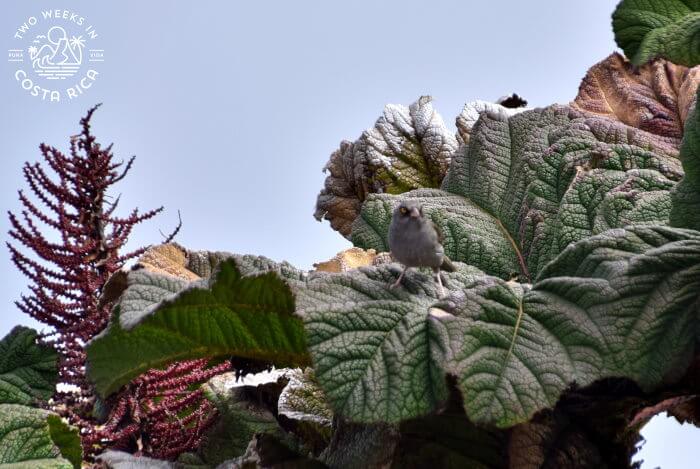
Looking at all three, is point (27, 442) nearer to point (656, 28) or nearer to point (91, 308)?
point (91, 308)

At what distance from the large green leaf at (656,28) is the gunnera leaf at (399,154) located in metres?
1.46

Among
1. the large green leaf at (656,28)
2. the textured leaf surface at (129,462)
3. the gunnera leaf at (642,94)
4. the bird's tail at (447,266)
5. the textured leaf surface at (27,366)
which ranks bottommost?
the textured leaf surface at (129,462)

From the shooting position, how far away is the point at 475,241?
2.66 metres

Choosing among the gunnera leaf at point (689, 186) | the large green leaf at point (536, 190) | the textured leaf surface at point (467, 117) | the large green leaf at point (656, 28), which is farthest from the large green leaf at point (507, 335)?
the textured leaf surface at point (467, 117)

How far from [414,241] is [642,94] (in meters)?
1.55

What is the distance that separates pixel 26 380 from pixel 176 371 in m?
0.40

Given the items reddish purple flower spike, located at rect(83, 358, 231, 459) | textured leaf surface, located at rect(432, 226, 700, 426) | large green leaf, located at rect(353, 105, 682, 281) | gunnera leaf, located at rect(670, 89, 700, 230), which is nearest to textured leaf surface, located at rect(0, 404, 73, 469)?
reddish purple flower spike, located at rect(83, 358, 231, 459)

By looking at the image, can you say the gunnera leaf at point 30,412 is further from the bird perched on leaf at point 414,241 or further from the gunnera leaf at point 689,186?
the gunnera leaf at point 689,186

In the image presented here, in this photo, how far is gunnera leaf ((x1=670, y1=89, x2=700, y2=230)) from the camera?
2111 millimetres

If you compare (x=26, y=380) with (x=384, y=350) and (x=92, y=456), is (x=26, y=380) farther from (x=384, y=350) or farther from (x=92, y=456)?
(x=384, y=350)

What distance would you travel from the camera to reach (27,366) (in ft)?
8.12

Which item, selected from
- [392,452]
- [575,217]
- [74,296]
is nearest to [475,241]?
[575,217]

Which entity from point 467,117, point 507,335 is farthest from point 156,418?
point 467,117

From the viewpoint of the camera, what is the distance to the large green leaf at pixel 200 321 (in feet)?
5.97
